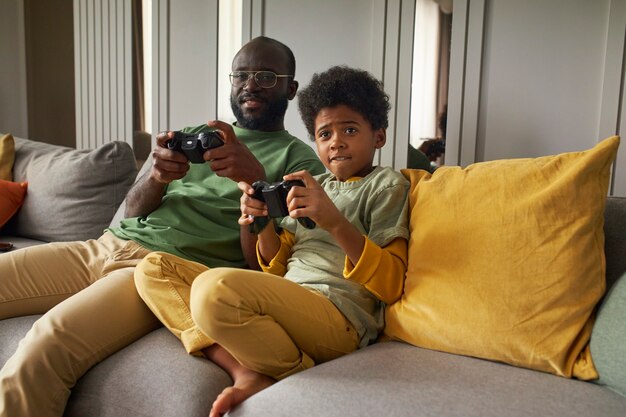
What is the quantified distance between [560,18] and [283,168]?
35.6 inches

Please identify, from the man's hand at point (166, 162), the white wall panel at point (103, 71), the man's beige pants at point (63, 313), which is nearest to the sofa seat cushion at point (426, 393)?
the man's beige pants at point (63, 313)

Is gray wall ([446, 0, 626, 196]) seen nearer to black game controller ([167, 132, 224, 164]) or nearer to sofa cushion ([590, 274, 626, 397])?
sofa cushion ([590, 274, 626, 397])

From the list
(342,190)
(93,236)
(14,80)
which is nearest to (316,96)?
(342,190)

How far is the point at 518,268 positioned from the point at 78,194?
1.66 metres

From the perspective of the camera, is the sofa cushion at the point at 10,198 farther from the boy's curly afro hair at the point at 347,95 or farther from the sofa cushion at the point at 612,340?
the sofa cushion at the point at 612,340

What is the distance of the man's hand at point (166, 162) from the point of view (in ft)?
5.11

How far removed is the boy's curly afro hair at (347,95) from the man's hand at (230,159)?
0.21 m

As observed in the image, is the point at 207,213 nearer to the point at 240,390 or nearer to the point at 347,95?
the point at 347,95

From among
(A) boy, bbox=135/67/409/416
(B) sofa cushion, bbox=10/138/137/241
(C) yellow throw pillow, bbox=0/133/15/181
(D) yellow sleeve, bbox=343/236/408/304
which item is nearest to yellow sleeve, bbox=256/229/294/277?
(A) boy, bbox=135/67/409/416

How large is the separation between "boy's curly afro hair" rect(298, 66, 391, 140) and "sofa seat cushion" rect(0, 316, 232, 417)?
68cm

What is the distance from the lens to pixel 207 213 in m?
1.73

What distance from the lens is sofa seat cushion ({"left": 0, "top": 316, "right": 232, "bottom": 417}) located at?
3.78 feet

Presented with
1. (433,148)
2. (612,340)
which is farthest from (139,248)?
(612,340)

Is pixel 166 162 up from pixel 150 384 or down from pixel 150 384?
up
